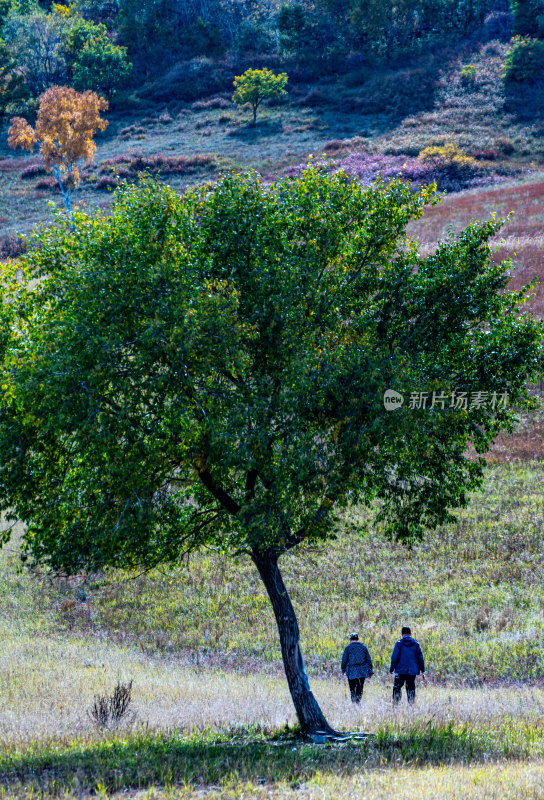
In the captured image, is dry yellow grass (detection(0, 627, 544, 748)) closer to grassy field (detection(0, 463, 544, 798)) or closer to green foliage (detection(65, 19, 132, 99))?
grassy field (detection(0, 463, 544, 798))

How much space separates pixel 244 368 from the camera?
33.5ft

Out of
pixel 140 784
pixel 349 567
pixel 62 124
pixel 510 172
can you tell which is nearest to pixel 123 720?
pixel 140 784

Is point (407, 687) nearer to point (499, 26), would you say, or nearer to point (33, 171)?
point (33, 171)

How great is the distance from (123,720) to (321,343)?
7.23m

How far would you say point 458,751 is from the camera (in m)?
10.4

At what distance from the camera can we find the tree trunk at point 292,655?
1160cm

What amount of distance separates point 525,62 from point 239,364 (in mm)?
98762

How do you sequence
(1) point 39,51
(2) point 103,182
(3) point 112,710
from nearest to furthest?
(3) point 112,710
(2) point 103,182
(1) point 39,51

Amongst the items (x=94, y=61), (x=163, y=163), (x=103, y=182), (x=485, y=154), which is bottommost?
(x=485, y=154)

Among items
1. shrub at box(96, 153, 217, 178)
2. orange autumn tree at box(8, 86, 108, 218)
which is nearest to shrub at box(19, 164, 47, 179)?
shrub at box(96, 153, 217, 178)

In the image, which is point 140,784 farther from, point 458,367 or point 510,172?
point 510,172

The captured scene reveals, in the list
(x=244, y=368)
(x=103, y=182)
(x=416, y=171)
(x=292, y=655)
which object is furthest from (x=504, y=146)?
(x=292, y=655)

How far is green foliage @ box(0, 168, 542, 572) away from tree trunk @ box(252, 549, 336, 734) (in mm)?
365

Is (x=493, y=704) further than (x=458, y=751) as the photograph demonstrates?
Yes
